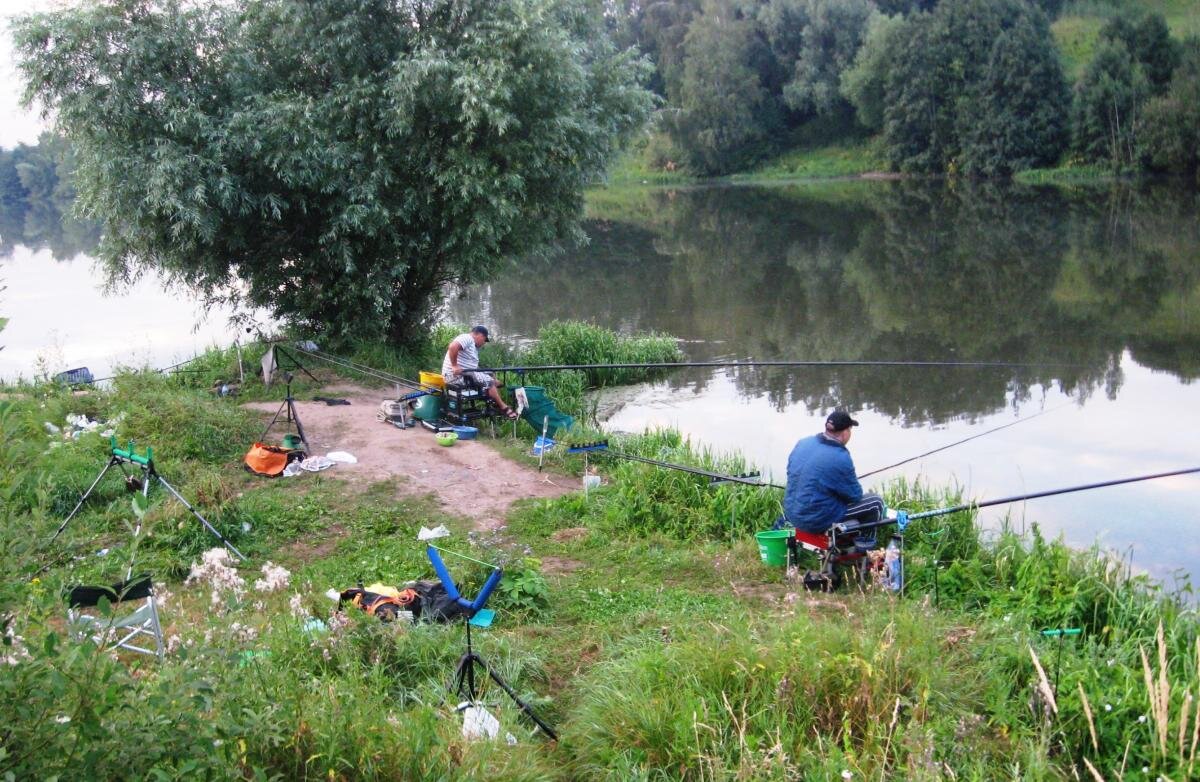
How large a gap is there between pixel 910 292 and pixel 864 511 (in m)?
16.3

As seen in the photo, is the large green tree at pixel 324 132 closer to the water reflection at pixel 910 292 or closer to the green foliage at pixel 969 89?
the water reflection at pixel 910 292

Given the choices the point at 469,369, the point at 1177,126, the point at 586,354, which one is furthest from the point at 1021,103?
the point at 469,369

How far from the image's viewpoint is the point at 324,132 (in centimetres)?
1353

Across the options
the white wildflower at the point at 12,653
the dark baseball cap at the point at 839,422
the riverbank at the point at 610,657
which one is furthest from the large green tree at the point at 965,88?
the white wildflower at the point at 12,653

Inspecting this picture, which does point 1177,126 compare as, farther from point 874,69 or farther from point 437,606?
point 437,606

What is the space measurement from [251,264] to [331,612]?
9.82 meters

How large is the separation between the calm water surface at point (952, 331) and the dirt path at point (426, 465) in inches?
114

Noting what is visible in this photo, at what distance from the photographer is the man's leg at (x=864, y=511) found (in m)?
6.97

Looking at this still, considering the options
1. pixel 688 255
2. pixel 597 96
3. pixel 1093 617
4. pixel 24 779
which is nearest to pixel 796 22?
pixel 688 255

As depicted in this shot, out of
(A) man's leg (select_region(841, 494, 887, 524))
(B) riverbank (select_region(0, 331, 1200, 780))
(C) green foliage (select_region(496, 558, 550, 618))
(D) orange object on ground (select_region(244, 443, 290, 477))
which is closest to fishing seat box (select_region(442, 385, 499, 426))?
(D) orange object on ground (select_region(244, 443, 290, 477))

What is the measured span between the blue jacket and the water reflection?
6481mm

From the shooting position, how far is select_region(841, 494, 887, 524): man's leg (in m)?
6.97

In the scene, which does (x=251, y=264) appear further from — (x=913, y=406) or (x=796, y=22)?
(x=796, y=22)

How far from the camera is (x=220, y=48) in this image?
1398cm
